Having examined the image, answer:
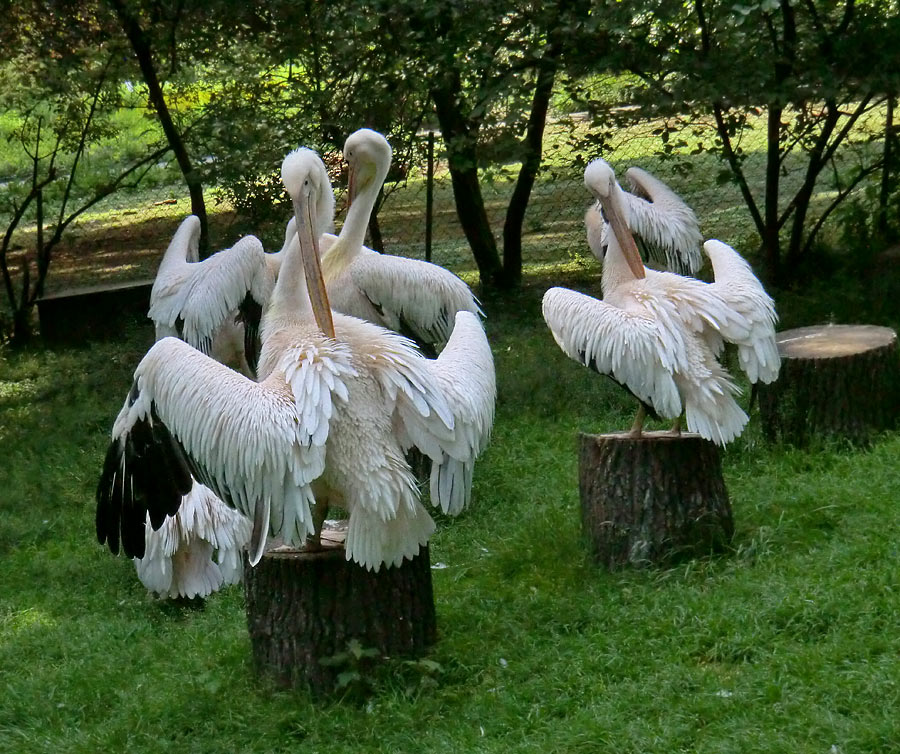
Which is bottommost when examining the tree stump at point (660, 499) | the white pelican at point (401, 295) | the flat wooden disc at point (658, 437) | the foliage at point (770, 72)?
the tree stump at point (660, 499)

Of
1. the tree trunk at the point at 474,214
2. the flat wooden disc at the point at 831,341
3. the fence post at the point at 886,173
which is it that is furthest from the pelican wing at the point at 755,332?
the tree trunk at the point at 474,214

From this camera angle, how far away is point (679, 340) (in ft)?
14.8

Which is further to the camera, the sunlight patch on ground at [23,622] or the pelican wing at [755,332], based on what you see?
the sunlight patch on ground at [23,622]

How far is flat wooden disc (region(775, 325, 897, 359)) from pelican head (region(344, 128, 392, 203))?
77.1 inches

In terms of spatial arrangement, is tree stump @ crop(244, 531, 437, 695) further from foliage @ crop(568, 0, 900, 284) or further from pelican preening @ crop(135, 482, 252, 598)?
foliage @ crop(568, 0, 900, 284)

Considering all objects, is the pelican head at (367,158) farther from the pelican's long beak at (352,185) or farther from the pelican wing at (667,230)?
the pelican wing at (667,230)

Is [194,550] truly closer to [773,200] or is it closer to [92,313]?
[773,200]

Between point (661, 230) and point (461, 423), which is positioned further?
point (661, 230)

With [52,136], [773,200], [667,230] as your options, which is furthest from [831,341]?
[52,136]

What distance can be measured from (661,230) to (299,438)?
384 centimetres

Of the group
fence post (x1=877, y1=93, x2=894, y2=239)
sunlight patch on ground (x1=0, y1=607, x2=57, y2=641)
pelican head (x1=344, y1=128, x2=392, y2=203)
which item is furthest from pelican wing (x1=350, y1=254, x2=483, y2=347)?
fence post (x1=877, y1=93, x2=894, y2=239)

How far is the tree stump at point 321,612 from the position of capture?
3.92 meters

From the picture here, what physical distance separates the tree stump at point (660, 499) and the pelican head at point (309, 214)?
1.23 m

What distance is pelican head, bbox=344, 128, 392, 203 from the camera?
17.7ft
